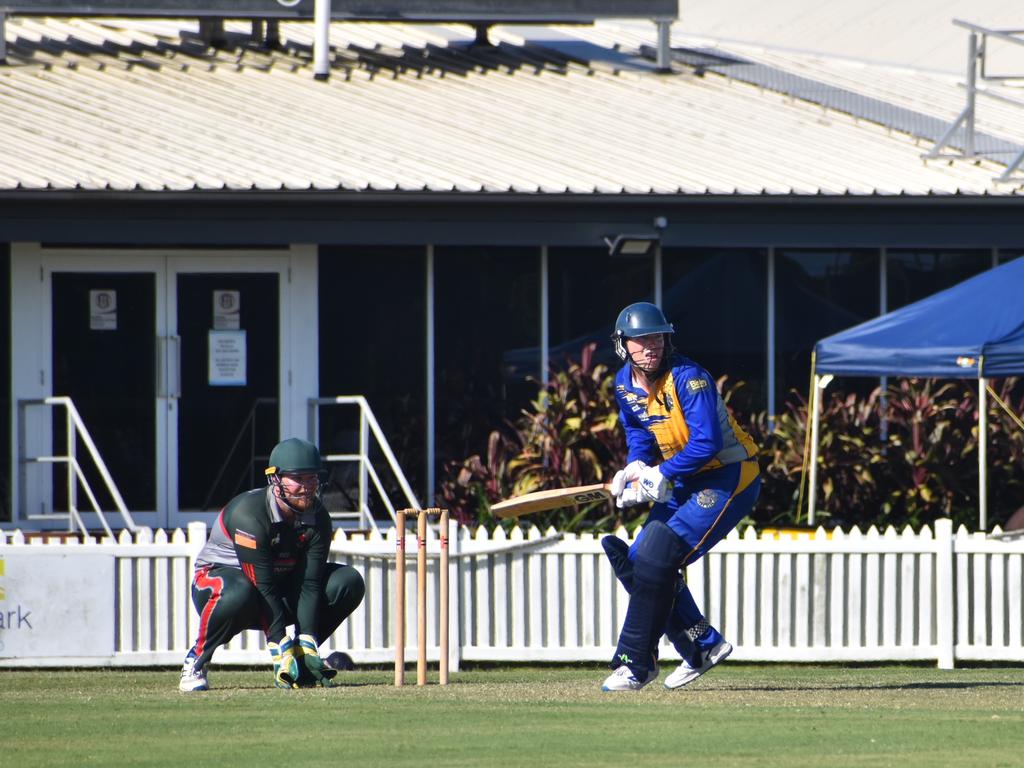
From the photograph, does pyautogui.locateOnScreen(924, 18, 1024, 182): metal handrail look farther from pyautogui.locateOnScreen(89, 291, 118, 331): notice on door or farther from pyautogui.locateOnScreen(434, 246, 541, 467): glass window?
pyautogui.locateOnScreen(89, 291, 118, 331): notice on door

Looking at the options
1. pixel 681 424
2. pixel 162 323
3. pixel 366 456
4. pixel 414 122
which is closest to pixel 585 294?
pixel 366 456

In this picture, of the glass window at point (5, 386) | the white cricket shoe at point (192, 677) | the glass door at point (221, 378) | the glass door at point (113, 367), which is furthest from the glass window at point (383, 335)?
the white cricket shoe at point (192, 677)

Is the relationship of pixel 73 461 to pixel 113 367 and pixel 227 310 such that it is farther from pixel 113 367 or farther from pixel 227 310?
pixel 227 310

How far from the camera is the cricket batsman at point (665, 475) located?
333 inches

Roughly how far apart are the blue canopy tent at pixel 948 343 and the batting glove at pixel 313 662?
5.35m

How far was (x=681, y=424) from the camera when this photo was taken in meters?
8.62

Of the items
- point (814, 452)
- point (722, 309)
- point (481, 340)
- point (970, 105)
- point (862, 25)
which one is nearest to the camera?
Answer: point (814, 452)

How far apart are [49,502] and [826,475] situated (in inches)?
246

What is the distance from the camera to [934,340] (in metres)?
13.2

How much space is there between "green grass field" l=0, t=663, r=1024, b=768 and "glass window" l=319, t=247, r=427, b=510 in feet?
18.8

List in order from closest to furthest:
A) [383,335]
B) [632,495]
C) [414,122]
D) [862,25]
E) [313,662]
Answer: [632,495], [313,662], [383,335], [414,122], [862,25]

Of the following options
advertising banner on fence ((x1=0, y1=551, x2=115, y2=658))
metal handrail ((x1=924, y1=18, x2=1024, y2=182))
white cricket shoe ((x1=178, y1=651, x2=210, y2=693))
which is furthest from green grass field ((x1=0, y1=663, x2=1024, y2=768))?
metal handrail ((x1=924, y1=18, x2=1024, y2=182))

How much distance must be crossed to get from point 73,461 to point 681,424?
6.91m

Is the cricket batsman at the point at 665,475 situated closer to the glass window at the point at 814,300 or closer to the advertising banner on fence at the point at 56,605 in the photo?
the advertising banner on fence at the point at 56,605
